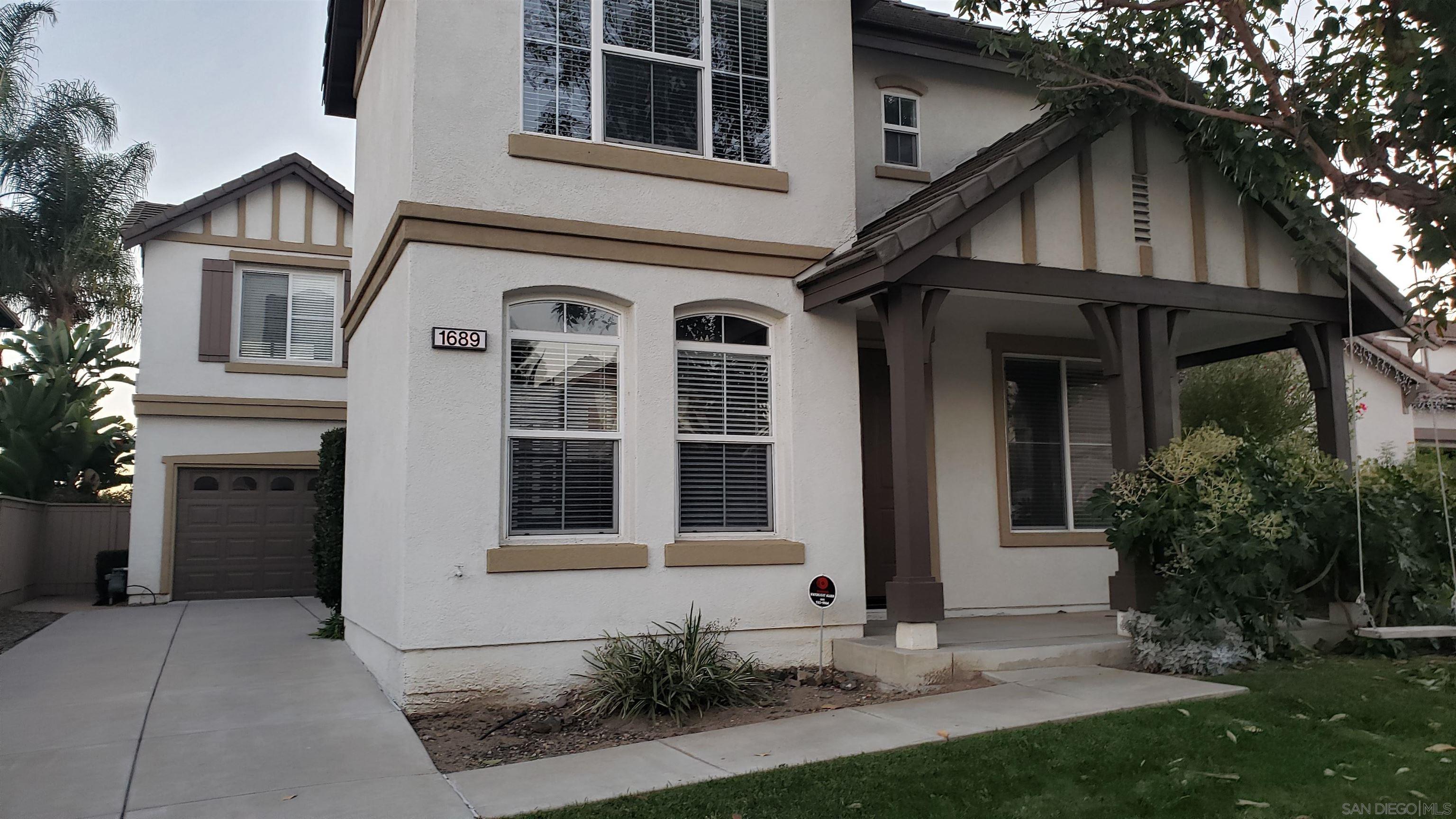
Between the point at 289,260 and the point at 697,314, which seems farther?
the point at 289,260

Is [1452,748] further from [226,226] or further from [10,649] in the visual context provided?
[226,226]

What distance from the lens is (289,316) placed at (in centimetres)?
1695

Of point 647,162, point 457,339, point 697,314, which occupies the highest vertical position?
point 647,162

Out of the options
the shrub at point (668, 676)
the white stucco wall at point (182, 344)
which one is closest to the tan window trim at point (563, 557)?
the shrub at point (668, 676)

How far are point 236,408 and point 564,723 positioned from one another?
36.8ft

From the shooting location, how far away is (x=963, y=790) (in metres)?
5.29

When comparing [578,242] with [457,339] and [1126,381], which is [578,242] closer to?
[457,339]

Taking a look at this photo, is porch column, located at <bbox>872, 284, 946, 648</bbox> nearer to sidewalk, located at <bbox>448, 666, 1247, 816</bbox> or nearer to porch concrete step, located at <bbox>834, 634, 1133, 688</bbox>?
porch concrete step, located at <bbox>834, 634, 1133, 688</bbox>

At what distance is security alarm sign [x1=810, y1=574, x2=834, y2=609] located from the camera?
805 centimetres

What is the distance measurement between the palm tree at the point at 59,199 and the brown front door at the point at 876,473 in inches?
957

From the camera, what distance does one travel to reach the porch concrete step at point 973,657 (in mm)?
7562

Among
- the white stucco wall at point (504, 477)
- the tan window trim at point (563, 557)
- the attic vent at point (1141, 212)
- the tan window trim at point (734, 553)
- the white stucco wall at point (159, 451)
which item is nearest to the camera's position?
the white stucco wall at point (504, 477)

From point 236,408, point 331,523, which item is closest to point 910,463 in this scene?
point 331,523

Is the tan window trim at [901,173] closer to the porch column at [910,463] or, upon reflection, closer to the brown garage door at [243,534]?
the porch column at [910,463]
